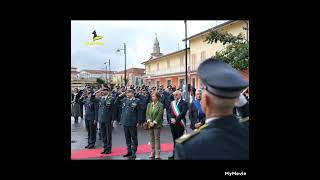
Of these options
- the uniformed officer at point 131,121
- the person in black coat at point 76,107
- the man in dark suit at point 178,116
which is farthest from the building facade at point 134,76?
the man in dark suit at point 178,116

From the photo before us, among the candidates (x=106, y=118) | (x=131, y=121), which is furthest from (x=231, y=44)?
(x=106, y=118)

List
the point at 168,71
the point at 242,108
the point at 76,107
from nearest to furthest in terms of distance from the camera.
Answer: the point at 242,108
the point at 76,107
the point at 168,71

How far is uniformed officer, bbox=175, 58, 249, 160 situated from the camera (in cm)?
196

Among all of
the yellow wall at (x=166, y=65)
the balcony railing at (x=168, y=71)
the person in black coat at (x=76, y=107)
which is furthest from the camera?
the yellow wall at (x=166, y=65)

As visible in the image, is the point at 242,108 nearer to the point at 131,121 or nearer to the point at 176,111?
the point at 176,111

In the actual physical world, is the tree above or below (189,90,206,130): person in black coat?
above

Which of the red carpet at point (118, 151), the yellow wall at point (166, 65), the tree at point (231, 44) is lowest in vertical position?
the red carpet at point (118, 151)

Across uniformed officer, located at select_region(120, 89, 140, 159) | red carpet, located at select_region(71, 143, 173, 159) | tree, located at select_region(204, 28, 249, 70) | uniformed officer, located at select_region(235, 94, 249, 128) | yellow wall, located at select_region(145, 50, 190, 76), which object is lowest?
red carpet, located at select_region(71, 143, 173, 159)

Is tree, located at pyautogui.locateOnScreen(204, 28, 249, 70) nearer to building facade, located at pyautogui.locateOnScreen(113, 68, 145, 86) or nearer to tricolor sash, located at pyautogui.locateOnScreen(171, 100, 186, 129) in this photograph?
tricolor sash, located at pyautogui.locateOnScreen(171, 100, 186, 129)

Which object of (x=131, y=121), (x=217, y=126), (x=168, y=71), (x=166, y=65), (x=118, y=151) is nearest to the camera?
(x=217, y=126)

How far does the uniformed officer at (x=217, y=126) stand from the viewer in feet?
6.44

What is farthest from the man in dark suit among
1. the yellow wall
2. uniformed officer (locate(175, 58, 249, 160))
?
the yellow wall

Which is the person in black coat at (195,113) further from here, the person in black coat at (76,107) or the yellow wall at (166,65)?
the yellow wall at (166,65)

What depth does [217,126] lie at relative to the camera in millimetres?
1985
